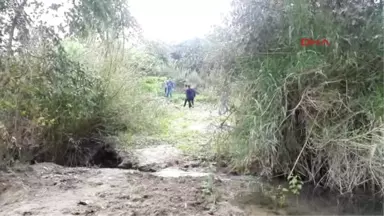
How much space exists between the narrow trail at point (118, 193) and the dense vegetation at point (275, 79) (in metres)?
0.64

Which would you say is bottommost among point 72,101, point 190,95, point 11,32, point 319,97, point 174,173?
point 174,173

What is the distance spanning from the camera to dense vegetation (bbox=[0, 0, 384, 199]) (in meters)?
4.94

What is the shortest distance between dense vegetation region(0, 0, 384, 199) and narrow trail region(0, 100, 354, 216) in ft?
2.09

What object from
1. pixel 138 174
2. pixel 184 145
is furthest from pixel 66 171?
pixel 184 145

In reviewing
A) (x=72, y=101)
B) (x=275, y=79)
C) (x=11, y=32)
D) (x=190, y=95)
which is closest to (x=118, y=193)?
(x=11, y=32)

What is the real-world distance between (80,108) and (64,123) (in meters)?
0.39

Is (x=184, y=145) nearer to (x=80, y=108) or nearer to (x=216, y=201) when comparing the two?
(x=80, y=108)

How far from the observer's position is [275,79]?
18.5 ft

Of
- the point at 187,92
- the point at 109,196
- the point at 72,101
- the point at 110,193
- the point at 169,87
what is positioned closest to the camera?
the point at 109,196

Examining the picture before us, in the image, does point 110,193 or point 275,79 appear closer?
point 110,193

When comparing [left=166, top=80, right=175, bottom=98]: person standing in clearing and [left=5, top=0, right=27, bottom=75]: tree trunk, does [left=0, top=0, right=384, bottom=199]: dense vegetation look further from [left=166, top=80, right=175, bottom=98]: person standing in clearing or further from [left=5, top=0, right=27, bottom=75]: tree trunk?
[left=166, top=80, right=175, bottom=98]: person standing in clearing

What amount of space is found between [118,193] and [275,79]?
267 cm

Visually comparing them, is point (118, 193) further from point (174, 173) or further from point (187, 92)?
point (187, 92)

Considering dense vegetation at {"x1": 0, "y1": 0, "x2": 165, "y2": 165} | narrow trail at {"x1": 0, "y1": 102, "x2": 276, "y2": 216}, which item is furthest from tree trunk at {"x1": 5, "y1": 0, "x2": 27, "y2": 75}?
narrow trail at {"x1": 0, "y1": 102, "x2": 276, "y2": 216}
